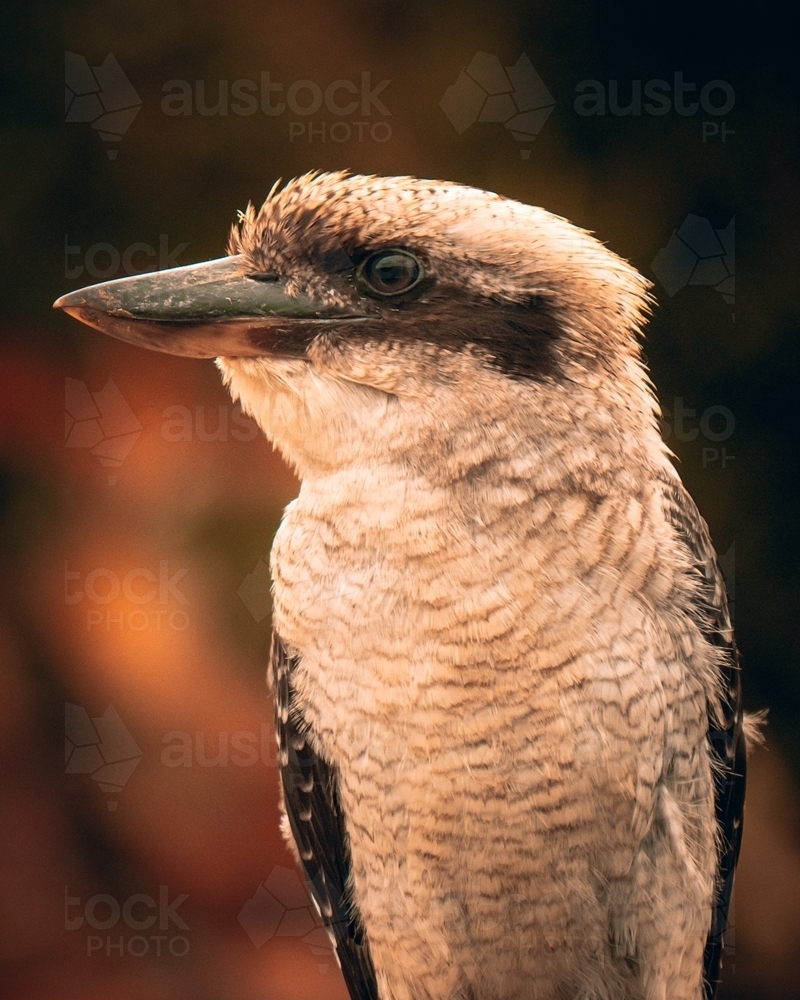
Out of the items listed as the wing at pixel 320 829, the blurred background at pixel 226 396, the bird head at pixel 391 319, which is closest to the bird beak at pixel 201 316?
the bird head at pixel 391 319

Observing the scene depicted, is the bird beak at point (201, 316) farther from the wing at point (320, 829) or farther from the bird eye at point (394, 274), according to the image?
the wing at point (320, 829)

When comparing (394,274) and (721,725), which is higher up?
(394,274)

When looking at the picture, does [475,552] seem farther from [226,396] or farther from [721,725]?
[226,396]

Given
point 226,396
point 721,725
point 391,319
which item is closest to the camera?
point 391,319

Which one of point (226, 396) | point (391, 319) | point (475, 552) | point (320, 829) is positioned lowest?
point (320, 829)

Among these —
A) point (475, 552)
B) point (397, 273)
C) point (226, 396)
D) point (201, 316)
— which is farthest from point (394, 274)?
point (226, 396)
